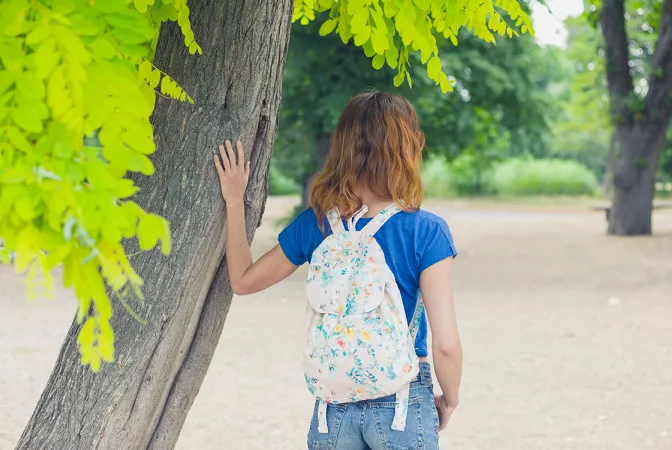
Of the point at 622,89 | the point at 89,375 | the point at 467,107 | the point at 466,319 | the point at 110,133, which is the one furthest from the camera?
the point at 622,89

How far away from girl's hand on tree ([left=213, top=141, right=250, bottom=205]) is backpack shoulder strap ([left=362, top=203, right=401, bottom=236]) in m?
0.55

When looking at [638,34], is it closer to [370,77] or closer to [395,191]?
[370,77]

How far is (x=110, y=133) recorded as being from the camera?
1688 millimetres

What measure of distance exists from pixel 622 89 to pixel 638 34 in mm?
14454

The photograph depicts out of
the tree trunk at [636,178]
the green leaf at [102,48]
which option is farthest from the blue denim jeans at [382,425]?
the tree trunk at [636,178]

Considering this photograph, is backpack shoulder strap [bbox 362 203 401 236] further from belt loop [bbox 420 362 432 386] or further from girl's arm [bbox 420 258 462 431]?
belt loop [bbox 420 362 432 386]

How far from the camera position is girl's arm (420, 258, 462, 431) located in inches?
97.9

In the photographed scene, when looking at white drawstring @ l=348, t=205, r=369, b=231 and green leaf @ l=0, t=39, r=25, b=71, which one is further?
white drawstring @ l=348, t=205, r=369, b=231

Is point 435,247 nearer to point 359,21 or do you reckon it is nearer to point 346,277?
point 346,277

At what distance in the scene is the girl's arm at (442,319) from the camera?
249cm

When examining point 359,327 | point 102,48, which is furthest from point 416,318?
point 102,48

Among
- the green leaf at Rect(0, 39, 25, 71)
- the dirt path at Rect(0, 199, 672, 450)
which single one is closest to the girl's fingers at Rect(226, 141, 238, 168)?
the green leaf at Rect(0, 39, 25, 71)

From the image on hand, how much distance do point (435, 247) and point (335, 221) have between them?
301 mm

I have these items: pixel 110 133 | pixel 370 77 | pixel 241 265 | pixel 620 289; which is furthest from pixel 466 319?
pixel 110 133
